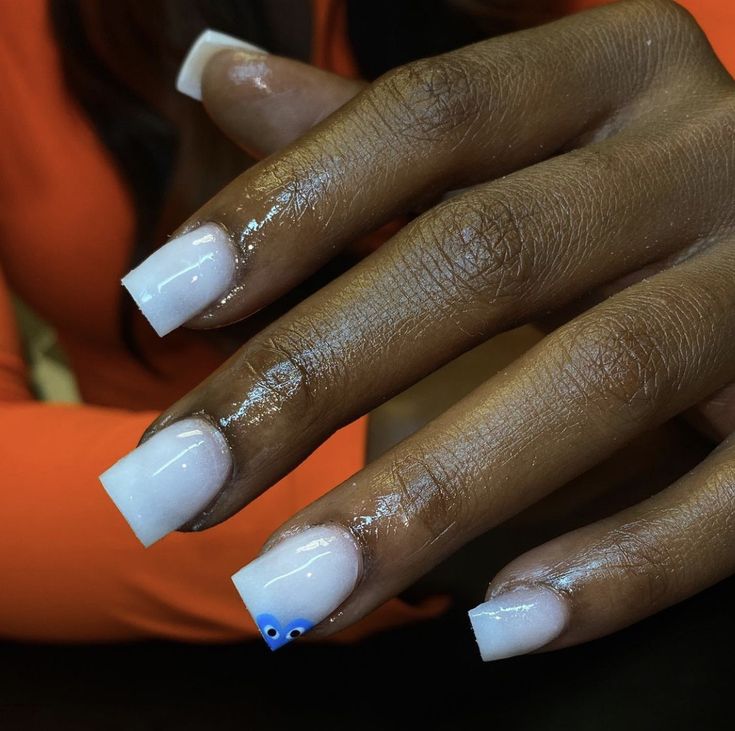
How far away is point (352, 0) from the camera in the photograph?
662 mm

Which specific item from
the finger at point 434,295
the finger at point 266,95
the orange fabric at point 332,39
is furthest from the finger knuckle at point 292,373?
the orange fabric at point 332,39

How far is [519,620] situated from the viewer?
375mm

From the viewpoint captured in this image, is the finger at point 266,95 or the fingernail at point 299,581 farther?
the finger at point 266,95

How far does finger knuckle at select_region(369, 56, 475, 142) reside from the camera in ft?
1.32

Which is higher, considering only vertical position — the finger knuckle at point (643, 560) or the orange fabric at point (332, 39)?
the orange fabric at point (332, 39)

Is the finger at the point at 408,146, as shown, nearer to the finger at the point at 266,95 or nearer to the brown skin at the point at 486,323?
the brown skin at the point at 486,323

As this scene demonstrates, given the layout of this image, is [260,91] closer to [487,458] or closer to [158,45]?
[158,45]

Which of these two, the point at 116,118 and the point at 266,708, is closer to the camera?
the point at 266,708

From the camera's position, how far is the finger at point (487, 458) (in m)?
0.35

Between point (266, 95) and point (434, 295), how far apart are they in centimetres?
25

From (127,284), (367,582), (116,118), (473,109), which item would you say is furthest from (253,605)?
(116,118)

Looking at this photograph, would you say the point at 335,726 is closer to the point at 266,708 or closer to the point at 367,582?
the point at 266,708

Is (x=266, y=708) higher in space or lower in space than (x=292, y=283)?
lower

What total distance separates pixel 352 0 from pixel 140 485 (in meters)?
0.47
